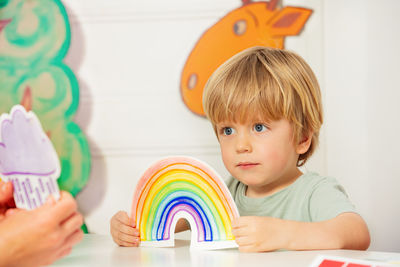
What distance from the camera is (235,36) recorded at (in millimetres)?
1487

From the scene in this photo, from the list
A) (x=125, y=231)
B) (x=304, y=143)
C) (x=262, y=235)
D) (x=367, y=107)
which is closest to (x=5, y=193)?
(x=125, y=231)

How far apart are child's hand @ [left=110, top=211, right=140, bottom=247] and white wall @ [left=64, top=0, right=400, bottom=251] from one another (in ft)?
1.76

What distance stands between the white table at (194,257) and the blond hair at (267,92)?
0.99 feet

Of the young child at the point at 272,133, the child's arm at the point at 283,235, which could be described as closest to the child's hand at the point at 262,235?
the child's arm at the point at 283,235

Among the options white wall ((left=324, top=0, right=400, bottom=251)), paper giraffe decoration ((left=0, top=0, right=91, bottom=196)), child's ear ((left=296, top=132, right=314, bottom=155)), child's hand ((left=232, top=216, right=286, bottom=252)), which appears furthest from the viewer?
paper giraffe decoration ((left=0, top=0, right=91, bottom=196))

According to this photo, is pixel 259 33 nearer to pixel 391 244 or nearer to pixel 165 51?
pixel 165 51

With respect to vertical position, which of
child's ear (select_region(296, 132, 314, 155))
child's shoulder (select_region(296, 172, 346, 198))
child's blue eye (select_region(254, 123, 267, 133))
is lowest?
child's shoulder (select_region(296, 172, 346, 198))

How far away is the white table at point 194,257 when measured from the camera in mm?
791

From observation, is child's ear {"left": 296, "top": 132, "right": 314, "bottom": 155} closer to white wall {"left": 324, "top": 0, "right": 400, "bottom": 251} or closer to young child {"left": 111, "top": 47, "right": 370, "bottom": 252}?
young child {"left": 111, "top": 47, "right": 370, "bottom": 252}

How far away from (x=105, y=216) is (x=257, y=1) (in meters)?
0.85

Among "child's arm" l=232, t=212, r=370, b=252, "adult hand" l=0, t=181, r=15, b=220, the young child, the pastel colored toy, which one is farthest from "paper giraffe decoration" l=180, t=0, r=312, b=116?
"adult hand" l=0, t=181, r=15, b=220

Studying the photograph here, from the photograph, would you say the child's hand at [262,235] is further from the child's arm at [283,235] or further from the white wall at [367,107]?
the white wall at [367,107]

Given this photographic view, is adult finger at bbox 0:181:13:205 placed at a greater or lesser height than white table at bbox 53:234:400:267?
greater

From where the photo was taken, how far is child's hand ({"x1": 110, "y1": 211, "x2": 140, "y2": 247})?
98cm
